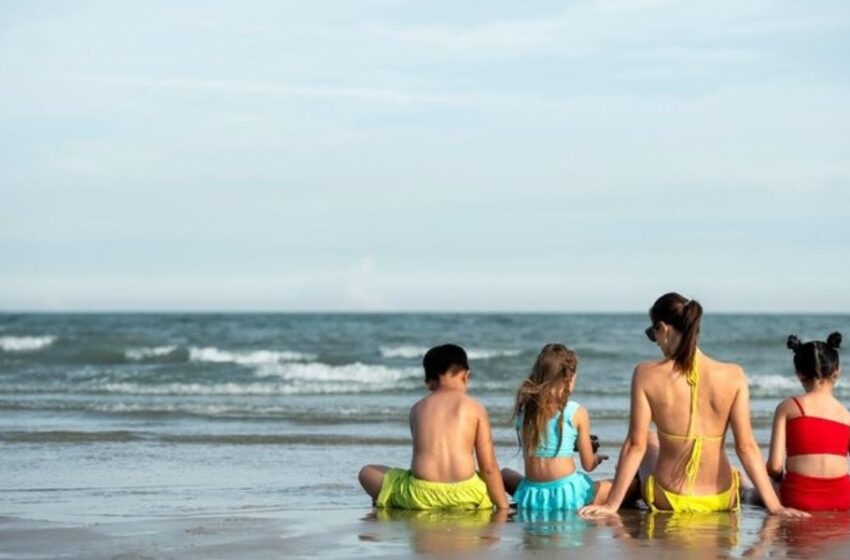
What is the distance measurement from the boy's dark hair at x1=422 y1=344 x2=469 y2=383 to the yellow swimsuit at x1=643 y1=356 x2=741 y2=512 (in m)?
1.17

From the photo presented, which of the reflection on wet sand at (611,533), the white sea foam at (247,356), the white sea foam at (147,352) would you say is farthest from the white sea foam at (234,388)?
the reflection on wet sand at (611,533)

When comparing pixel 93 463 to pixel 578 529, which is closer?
pixel 578 529

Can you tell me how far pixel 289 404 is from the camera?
1814 cm

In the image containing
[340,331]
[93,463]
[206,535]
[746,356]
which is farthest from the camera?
[340,331]

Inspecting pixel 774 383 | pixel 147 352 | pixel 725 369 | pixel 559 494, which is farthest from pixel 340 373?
pixel 725 369

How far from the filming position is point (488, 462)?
25.6 feet

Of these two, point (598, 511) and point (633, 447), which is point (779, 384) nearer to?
point (598, 511)

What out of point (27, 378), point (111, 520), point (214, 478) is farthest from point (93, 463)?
point (27, 378)

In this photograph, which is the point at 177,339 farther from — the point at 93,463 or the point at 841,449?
the point at 841,449

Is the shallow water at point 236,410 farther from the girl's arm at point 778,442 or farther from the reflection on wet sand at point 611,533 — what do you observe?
the girl's arm at point 778,442

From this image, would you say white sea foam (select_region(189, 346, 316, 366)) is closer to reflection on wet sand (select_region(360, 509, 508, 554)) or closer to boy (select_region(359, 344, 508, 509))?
boy (select_region(359, 344, 508, 509))

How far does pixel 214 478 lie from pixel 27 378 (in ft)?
49.9

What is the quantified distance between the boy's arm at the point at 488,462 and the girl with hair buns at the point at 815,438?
1.51m

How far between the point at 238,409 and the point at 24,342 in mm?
23478
